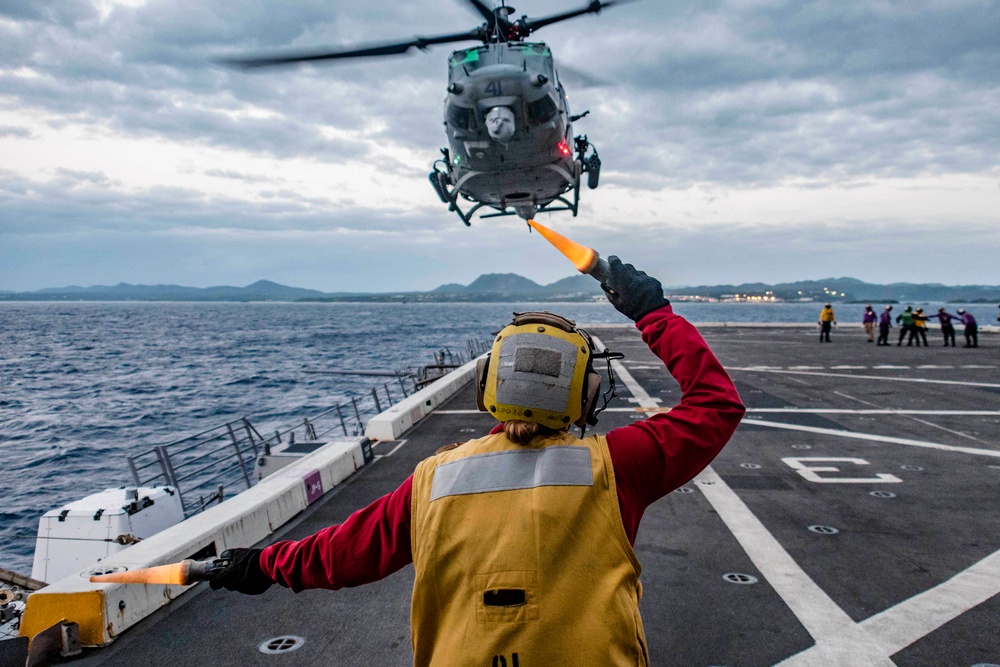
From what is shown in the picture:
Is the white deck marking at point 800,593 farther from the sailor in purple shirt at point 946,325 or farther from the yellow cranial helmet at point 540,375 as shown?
the sailor in purple shirt at point 946,325

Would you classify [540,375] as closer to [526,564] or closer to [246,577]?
[526,564]

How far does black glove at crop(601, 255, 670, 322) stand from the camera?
290 centimetres

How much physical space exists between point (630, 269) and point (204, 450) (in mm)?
30174

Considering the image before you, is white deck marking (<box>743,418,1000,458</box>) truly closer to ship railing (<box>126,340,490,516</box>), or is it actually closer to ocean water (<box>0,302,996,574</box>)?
ship railing (<box>126,340,490,516</box>)

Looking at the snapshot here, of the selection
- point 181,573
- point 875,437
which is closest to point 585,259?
point 181,573

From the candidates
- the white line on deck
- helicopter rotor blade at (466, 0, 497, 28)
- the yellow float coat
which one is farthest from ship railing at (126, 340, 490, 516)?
helicopter rotor blade at (466, 0, 497, 28)

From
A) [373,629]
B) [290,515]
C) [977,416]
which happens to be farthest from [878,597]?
[977,416]

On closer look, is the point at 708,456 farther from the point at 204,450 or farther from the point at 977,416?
the point at 204,450

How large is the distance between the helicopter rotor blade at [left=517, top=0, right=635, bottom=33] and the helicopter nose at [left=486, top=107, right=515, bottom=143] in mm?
4567

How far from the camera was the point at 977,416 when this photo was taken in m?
14.3

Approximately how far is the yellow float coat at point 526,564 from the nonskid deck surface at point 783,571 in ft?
10.1

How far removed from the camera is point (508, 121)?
1433 cm

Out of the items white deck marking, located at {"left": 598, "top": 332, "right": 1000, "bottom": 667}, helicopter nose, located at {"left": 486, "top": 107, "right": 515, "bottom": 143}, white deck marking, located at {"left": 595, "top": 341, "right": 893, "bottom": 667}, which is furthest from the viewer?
helicopter nose, located at {"left": 486, "top": 107, "right": 515, "bottom": 143}

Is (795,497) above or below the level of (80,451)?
above
